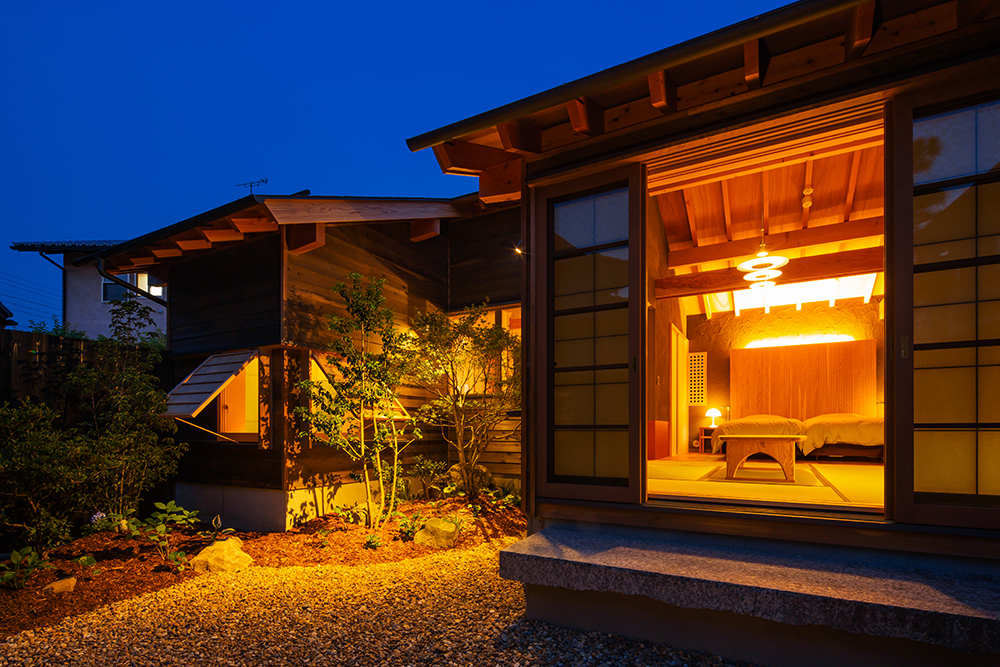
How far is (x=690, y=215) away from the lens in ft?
23.8

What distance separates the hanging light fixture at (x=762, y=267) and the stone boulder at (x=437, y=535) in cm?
422

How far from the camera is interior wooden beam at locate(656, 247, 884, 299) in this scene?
6270 mm

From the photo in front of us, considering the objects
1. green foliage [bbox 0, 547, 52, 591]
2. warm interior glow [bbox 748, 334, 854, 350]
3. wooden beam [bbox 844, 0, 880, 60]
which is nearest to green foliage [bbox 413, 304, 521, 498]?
green foliage [bbox 0, 547, 52, 591]

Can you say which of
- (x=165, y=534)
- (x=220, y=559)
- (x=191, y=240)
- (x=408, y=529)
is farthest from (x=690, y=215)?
(x=165, y=534)

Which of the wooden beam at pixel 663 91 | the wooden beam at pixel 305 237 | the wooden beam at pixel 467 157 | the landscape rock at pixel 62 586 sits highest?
the wooden beam at pixel 663 91

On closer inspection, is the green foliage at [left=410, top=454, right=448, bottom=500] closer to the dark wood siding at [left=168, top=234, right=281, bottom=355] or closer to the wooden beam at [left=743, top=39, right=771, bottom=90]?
the dark wood siding at [left=168, top=234, right=281, bottom=355]

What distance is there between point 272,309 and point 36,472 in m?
2.52

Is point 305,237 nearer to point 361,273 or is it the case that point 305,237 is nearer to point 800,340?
point 361,273

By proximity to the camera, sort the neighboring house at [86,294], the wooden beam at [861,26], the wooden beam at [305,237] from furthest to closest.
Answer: the neighboring house at [86,294]
the wooden beam at [305,237]
the wooden beam at [861,26]

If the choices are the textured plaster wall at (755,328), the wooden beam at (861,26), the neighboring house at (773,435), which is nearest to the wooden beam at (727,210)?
the neighboring house at (773,435)

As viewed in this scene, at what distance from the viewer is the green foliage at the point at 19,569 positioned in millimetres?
3854

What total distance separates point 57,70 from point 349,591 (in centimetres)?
14705

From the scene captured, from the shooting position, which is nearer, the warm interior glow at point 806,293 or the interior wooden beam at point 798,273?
the interior wooden beam at point 798,273

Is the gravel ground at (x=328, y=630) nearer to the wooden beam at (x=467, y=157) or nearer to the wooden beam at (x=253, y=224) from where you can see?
the wooden beam at (x=467, y=157)
